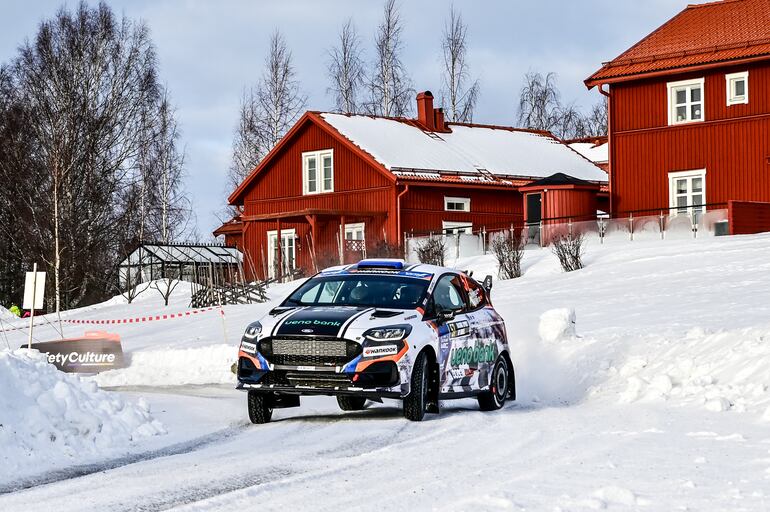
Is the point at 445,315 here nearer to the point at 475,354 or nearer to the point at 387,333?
the point at 475,354

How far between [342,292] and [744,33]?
101 ft

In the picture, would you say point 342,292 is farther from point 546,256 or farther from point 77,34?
point 77,34

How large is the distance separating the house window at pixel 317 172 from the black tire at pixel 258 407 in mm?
37890

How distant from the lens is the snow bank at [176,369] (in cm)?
2081

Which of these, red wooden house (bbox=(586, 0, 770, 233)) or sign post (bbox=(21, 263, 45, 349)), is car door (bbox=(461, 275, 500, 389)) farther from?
red wooden house (bbox=(586, 0, 770, 233))

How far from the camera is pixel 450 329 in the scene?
44.4 feet

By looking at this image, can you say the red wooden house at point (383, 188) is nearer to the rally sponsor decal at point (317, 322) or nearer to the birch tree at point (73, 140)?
the birch tree at point (73, 140)

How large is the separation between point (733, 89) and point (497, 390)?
95.4ft

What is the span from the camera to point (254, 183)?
5419 centimetres

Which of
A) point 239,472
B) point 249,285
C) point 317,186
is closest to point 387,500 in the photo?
point 239,472

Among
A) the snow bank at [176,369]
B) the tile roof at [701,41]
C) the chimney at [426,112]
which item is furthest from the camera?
the chimney at [426,112]

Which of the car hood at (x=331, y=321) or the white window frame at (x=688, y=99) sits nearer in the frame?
the car hood at (x=331, y=321)

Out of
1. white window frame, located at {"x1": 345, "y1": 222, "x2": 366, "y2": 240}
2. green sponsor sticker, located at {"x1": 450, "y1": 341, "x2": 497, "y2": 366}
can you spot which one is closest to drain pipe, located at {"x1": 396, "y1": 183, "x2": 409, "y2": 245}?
white window frame, located at {"x1": 345, "y1": 222, "x2": 366, "y2": 240}

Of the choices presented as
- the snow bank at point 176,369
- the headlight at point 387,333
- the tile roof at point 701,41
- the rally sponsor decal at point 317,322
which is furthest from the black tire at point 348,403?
the tile roof at point 701,41
